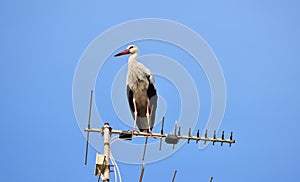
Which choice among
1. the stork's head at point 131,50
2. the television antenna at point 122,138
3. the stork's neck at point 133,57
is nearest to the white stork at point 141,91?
the stork's neck at point 133,57

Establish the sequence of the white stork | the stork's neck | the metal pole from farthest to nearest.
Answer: the stork's neck → the white stork → the metal pole

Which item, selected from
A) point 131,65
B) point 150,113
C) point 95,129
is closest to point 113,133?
point 95,129

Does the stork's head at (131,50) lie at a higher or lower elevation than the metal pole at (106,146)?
higher

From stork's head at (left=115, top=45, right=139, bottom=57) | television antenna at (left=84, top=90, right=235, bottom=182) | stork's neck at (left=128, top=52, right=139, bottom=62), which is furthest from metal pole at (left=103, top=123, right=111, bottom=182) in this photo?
stork's head at (left=115, top=45, right=139, bottom=57)

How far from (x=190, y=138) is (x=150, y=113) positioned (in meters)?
4.06

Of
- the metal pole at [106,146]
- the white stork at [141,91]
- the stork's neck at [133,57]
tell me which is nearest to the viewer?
the metal pole at [106,146]

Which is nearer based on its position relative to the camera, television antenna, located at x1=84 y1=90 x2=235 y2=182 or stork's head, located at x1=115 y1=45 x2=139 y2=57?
television antenna, located at x1=84 y1=90 x2=235 y2=182

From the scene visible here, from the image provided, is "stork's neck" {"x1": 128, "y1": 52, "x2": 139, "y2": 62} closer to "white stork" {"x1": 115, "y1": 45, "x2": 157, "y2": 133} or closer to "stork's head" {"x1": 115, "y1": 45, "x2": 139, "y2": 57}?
"stork's head" {"x1": 115, "y1": 45, "x2": 139, "y2": 57}

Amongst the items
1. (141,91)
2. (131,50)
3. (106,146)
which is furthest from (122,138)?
(131,50)

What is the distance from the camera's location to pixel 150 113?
13.3 meters

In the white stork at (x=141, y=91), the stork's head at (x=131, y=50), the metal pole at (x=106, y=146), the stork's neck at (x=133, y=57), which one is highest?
the stork's head at (x=131, y=50)

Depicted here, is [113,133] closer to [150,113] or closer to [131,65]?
[150,113]

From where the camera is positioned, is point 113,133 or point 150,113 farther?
point 150,113

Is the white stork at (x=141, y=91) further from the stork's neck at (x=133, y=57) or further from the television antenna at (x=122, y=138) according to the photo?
the television antenna at (x=122, y=138)
